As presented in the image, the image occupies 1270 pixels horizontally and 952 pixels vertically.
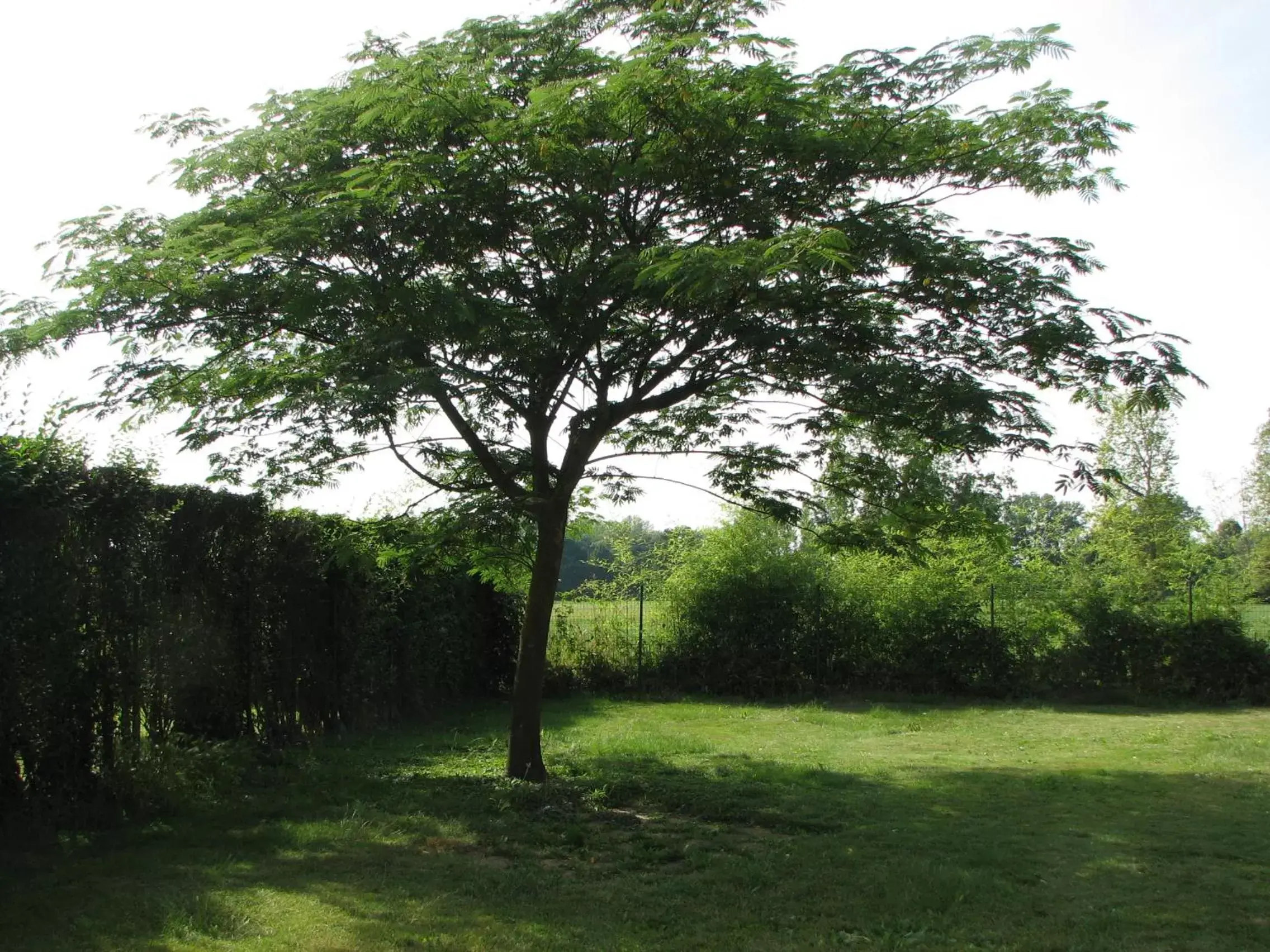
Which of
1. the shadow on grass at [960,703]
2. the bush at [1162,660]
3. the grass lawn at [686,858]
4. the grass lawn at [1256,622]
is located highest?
the grass lawn at [1256,622]

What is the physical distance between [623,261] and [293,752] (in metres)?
5.89

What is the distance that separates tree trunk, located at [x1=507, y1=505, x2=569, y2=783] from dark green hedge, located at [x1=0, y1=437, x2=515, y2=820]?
1.54 meters

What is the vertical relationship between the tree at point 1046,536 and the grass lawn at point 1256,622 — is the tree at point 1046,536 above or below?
above

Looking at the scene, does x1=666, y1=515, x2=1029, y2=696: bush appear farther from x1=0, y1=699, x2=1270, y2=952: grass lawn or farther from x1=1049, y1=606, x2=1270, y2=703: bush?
x1=0, y1=699, x2=1270, y2=952: grass lawn

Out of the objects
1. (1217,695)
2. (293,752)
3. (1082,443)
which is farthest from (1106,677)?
(293,752)

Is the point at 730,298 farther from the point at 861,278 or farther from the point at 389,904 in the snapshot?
the point at 389,904

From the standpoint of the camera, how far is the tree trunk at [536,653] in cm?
917

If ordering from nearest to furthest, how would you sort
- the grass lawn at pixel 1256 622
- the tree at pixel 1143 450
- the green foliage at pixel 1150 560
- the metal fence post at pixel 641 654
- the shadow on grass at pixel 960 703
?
the shadow on grass at pixel 960 703
the grass lawn at pixel 1256 622
the green foliage at pixel 1150 560
the metal fence post at pixel 641 654
the tree at pixel 1143 450

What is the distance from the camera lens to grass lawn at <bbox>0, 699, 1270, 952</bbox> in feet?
16.5

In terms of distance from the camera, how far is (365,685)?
11.9 metres

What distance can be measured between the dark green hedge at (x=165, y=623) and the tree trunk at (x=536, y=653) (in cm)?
154

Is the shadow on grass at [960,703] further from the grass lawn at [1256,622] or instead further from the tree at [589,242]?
the tree at [589,242]

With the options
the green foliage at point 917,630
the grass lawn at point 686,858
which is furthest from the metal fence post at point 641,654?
the grass lawn at point 686,858

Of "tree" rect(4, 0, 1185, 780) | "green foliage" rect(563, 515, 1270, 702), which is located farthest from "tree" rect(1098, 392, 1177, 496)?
"tree" rect(4, 0, 1185, 780)
